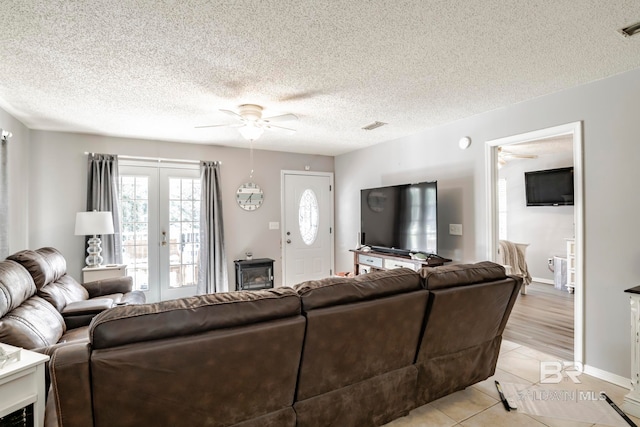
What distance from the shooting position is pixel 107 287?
11.4ft

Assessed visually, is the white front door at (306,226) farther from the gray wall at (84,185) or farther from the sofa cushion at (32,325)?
the sofa cushion at (32,325)

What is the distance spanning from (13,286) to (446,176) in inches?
167

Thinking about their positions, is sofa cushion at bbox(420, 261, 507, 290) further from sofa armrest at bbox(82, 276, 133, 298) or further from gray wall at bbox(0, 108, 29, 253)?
gray wall at bbox(0, 108, 29, 253)

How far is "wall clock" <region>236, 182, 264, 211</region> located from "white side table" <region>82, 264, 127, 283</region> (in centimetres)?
195

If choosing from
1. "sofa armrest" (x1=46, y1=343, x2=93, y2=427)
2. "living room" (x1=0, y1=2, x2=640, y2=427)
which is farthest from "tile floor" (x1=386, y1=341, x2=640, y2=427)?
"sofa armrest" (x1=46, y1=343, x2=93, y2=427)

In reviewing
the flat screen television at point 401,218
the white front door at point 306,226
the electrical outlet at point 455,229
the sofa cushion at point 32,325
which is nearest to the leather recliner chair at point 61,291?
the sofa cushion at point 32,325

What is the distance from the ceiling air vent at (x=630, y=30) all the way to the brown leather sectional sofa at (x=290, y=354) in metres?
1.68

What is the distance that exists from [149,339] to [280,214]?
14.3 feet

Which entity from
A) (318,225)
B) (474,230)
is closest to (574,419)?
(474,230)

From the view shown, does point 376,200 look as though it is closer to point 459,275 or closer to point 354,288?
point 459,275

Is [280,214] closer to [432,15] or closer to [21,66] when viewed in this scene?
[21,66]

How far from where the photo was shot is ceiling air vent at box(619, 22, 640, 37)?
1888 mm

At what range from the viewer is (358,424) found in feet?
5.84

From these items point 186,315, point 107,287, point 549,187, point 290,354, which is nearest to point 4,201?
point 107,287
